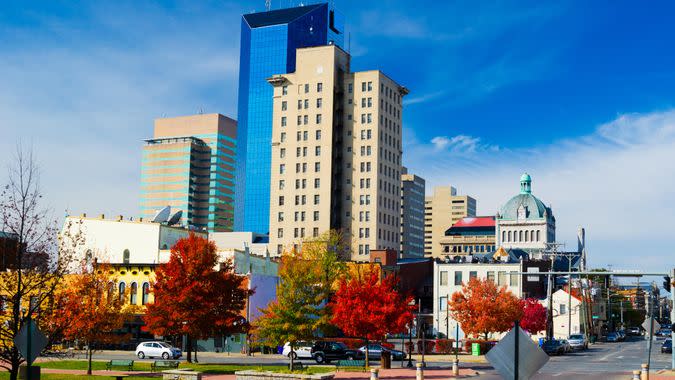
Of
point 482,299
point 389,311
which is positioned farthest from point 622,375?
point 482,299

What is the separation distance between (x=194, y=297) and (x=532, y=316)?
Result: 159 feet

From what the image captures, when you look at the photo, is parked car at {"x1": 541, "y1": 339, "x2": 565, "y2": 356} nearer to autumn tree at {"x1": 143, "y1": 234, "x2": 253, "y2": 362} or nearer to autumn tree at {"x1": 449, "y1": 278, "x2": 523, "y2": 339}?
autumn tree at {"x1": 449, "y1": 278, "x2": 523, "y2": 339}

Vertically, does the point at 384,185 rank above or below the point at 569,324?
above

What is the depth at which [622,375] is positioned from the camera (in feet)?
154

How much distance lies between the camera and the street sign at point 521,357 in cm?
1276

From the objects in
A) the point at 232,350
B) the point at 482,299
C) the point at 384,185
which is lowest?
the point at 232,350

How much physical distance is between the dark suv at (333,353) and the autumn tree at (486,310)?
19063 mm

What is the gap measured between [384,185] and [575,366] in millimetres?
91526

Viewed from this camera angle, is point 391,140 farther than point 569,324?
Yes

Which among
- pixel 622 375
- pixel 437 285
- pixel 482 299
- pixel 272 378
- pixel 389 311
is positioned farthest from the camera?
pixel 437 285

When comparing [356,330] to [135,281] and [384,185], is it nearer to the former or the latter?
[135,281]

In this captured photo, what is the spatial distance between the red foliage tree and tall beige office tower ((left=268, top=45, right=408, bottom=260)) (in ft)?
182

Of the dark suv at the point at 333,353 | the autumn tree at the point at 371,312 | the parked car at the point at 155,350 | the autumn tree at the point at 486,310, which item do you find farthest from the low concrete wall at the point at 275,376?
the autumn tree at the point at 486,310

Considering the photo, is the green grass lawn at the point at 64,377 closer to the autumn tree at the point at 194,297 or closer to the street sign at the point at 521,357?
the autumn tree at the point at 194,297
